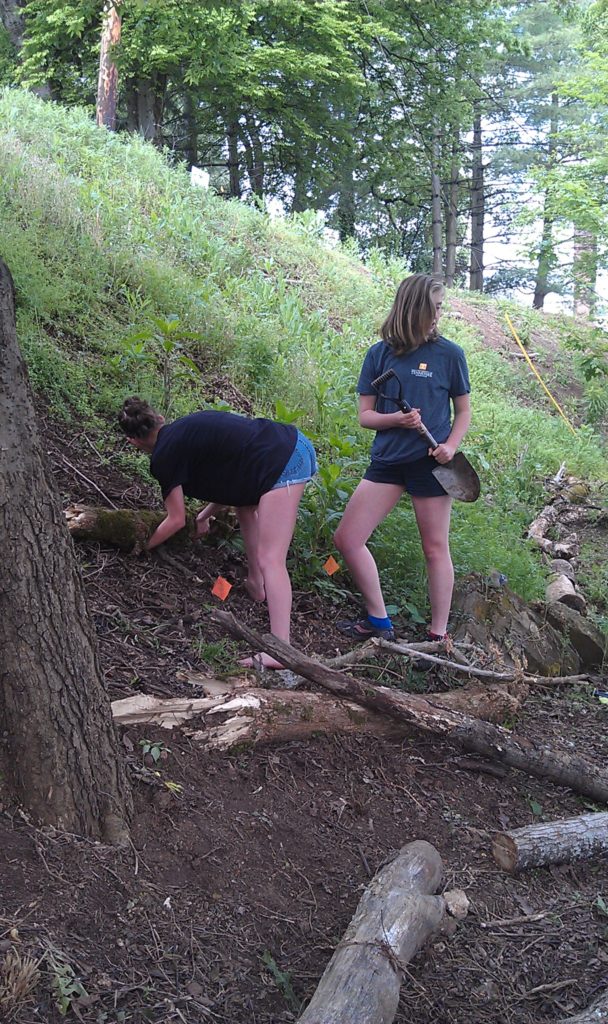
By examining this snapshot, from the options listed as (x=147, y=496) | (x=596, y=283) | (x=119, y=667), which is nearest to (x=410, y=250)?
(x=596, y=283)

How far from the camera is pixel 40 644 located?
7.54 ft

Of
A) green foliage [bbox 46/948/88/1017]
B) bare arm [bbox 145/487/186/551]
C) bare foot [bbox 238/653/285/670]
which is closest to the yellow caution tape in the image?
bare arm [bbox 145/487/186/551]

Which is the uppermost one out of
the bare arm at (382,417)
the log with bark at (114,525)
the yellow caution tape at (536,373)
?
the bare arm at (382,417)

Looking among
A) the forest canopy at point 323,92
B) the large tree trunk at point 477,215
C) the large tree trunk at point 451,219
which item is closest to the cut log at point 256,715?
the forest canopy at point 323,92

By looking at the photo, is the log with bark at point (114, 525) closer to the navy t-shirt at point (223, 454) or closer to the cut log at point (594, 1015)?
the navy t-shirt at point (223, 454)

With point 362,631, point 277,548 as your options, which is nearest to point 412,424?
point 277,548

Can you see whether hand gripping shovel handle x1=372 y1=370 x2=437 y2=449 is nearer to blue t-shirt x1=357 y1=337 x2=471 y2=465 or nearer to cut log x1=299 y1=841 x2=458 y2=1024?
blue t-shirt x1=357 y1=337 x2=471 y2=465

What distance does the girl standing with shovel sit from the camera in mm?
4137

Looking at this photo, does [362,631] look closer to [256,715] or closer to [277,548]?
[277,548]

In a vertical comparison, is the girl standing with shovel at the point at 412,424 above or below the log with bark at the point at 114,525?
above

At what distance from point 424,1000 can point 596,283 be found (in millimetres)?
15206

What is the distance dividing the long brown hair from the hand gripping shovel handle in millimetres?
149

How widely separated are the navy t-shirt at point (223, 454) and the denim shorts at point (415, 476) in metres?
0.65

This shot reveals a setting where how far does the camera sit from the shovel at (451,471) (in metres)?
4.18
